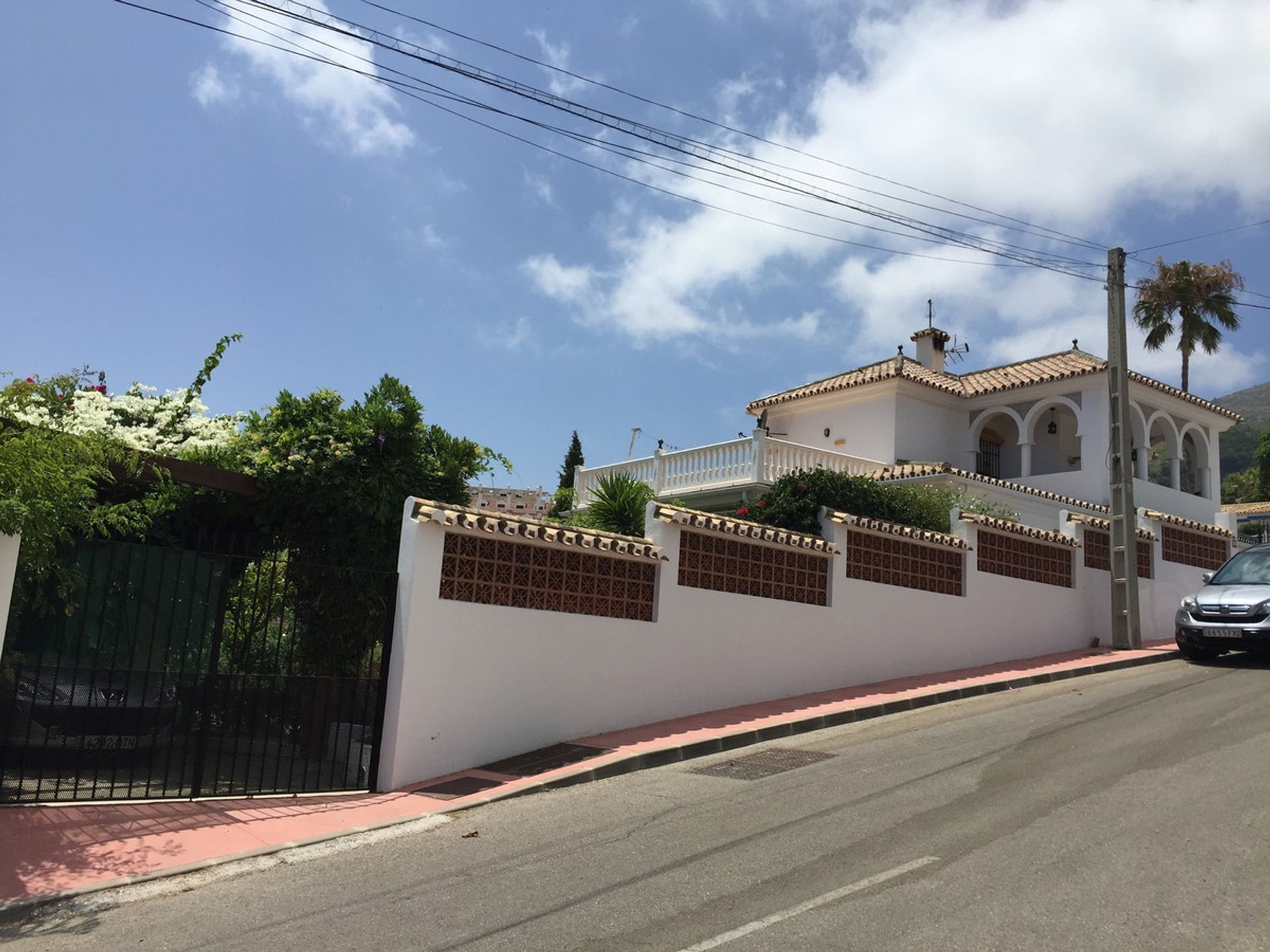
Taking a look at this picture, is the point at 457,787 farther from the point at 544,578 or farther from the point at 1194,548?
the point at 1194,548

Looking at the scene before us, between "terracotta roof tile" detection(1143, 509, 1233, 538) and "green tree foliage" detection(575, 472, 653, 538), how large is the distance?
32.6 ft

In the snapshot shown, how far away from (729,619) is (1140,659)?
7.36m

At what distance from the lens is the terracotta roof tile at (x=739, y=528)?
1111 cm

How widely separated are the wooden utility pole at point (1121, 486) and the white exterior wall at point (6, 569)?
15.5 metres

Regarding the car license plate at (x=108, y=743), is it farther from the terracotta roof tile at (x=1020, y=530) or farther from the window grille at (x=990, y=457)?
the window grille at (x=990, y=457)

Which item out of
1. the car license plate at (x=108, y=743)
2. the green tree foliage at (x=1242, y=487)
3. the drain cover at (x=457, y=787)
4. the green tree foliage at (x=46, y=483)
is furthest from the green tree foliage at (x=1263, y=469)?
the green tree foliage at (x=46, y=483)

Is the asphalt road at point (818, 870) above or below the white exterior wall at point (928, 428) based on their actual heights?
below

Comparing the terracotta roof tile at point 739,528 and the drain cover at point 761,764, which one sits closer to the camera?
the drain cover at point 761,764

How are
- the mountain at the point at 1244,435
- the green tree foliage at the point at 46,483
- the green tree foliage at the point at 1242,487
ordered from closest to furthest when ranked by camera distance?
the green tree foliage at the point at 46,483
the green tree foliage at the point at 1242,487
the mountain at the point at 1244,435

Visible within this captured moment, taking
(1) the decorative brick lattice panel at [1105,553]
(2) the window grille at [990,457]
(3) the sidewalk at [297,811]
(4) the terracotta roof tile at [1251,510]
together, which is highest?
(4) the terracotta roof tile at [1251,510]

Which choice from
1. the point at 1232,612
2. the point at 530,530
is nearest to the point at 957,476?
the point at 1232,612

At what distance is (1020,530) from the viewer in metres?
15.4

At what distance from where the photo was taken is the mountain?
84188 millimetres

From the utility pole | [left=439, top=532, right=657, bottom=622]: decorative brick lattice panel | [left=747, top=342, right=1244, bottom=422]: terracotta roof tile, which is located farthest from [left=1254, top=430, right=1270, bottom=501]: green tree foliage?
[left=439, top=532, right=657, bottom=622]: decorative brick lattice panel
